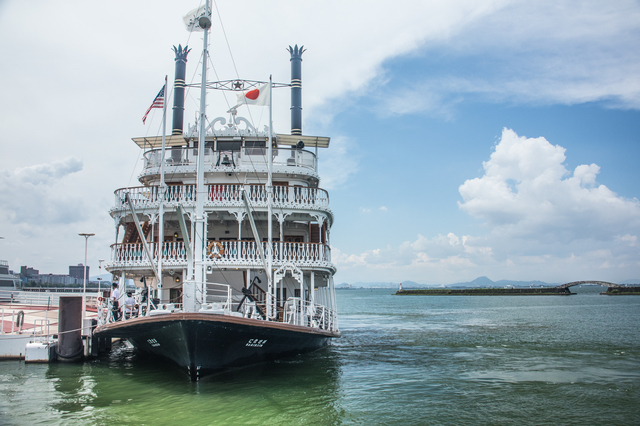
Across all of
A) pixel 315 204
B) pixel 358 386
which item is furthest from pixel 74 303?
pixel 358 386

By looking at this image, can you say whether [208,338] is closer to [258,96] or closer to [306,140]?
[258,96]

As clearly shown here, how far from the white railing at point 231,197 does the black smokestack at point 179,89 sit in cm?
1334

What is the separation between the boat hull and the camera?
12.9 m

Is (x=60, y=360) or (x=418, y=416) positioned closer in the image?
(x=418, y=416)

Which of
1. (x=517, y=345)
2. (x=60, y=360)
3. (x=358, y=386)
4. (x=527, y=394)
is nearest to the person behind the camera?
(x=527, y=394)

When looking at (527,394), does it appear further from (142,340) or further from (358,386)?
(142,340)

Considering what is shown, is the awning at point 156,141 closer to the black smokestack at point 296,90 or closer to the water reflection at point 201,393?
the black smokestack at point 296,90

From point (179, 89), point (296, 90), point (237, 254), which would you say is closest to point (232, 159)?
point (237, 254)

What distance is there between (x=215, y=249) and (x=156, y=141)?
30.8ft

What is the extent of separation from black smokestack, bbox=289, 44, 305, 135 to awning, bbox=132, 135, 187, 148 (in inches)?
247

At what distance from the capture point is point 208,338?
1314 cm

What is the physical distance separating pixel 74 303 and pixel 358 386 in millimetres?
11795

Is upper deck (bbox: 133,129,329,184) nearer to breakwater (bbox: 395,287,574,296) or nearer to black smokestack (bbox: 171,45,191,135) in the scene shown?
black smokestack (bbox: 171,45,191,135)

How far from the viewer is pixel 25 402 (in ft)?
41.2
